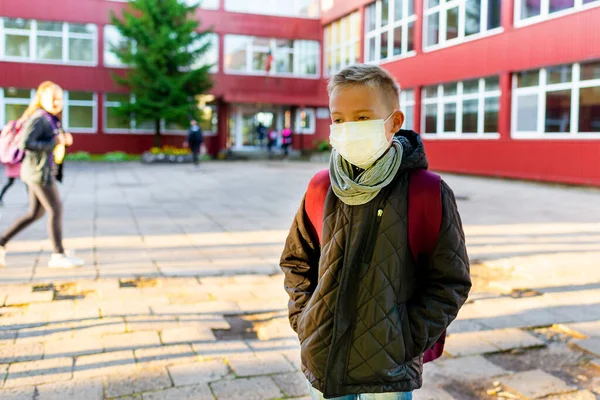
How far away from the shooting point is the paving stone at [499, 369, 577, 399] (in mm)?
3562

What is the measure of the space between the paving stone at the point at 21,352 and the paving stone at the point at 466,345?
255cm

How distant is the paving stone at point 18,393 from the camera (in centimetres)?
335

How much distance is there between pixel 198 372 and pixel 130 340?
761 millimetres

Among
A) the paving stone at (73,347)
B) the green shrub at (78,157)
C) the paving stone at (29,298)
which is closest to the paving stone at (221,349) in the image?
the paving stone at (73,347)

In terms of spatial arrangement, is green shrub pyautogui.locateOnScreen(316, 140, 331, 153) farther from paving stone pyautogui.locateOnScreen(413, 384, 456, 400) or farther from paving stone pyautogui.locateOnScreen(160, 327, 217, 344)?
paving stone pyautogui.locateOnScreen(413, 384, 456, 400)

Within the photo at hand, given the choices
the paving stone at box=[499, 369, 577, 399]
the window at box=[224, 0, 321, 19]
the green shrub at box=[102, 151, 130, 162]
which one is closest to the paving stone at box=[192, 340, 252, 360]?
the paving stone at box=[499, 369, 577, 399]

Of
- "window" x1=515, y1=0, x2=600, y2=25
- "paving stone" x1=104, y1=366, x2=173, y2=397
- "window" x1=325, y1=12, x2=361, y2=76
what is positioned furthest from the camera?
"window" x1=325, y1=12, x2=361, y2=76

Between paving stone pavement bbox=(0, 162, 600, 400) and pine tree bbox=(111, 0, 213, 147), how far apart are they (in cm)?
2099

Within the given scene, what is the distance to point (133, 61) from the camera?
30453 mm

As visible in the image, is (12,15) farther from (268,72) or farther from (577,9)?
(577,9)

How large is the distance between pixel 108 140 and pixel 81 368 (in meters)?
31.1

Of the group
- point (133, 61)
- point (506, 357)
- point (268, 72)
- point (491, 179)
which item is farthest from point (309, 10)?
point (506, 357)

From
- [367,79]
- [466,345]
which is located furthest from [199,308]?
[367,79]

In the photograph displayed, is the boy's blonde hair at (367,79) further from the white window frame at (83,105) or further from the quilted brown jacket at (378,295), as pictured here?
the white window frame at (83,105)
